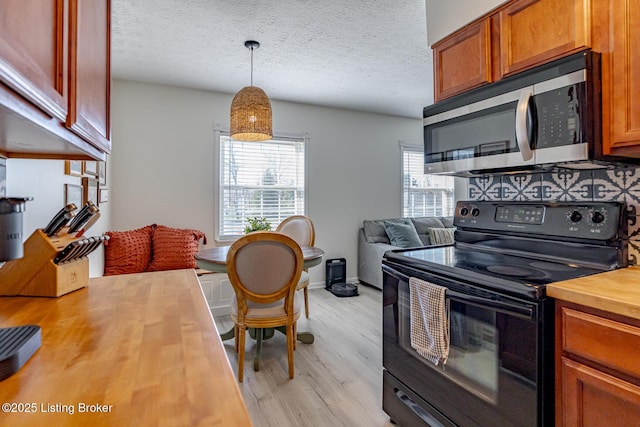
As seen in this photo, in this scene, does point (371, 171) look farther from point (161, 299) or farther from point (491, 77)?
point (161, 299)

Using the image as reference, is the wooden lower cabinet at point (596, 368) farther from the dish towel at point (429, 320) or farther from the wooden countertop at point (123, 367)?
the wooden countertop at point (123, 367)

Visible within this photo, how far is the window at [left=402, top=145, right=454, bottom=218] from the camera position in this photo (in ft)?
17.3

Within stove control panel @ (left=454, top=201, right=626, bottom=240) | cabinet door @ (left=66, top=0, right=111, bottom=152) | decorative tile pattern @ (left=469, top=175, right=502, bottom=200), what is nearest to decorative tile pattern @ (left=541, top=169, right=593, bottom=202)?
stove control panel @ (left=454, top=201, right=626, bottom=240)

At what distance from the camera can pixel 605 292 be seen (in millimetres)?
1022

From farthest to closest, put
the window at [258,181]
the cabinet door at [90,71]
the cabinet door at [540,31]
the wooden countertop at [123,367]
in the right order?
the window at [258,181]
the cabinet door at [540,31]
the cabinet door at [90,71]
the wooden countertop at [123,367]

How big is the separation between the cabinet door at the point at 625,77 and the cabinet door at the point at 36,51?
1.78 metres

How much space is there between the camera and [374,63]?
321cm

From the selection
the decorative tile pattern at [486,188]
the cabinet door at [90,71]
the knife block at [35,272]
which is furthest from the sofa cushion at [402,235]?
the knife block at [35,272]

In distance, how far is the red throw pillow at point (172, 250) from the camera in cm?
316

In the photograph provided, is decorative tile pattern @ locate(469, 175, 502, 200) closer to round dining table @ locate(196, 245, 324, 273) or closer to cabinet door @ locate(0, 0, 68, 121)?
round dining table @ locate(196, 245, 324, 273)

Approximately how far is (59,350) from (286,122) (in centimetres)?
392

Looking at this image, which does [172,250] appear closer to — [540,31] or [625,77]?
[540,31]

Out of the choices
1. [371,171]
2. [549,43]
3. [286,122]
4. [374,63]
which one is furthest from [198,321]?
[371,171]

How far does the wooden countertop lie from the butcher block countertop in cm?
104
